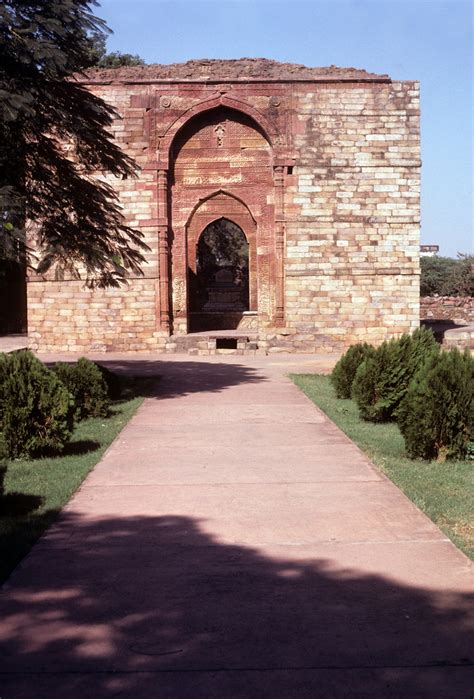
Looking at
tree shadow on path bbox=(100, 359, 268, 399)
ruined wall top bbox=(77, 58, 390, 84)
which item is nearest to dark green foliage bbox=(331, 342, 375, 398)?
tree shadow on path bbox=(100, 359, 268, 399)

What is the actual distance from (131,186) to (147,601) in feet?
54.0

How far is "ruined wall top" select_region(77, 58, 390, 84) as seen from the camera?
64.0 ft

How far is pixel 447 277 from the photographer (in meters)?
48.3

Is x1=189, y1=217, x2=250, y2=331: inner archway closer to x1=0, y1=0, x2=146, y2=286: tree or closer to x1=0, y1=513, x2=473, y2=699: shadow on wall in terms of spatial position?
x1=0, y1=0, x2=146, y2=286: tree

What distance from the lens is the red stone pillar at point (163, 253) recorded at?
19.8 meters

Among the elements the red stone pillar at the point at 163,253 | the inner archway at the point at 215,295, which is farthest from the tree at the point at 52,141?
the inner archway at the point at 215,295

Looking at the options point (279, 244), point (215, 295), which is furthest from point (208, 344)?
point (215, 295)

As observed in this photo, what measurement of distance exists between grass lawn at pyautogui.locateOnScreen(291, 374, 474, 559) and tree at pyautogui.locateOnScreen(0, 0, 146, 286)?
4053 mm

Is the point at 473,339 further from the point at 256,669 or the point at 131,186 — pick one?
the point at 256,669

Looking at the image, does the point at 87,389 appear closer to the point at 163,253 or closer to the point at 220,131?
the point at 163,253

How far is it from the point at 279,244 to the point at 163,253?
8.84ft

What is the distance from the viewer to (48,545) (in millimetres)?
5242

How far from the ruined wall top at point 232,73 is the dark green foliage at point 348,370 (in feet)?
30.8

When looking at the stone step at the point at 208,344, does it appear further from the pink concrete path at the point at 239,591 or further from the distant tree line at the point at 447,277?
the distant tree line at the point at 447,277
